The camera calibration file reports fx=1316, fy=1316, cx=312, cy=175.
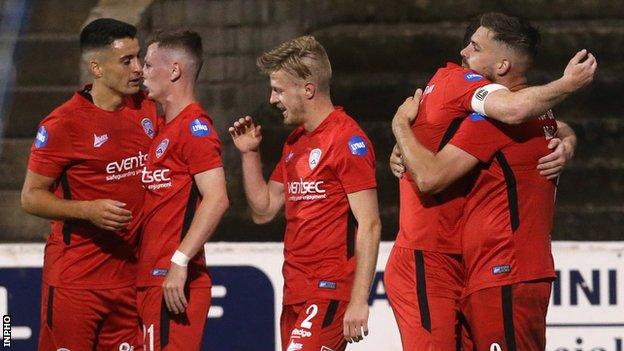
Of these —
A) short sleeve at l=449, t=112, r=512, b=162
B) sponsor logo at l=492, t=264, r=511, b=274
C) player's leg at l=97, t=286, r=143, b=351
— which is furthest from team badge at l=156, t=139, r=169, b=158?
sponsor logo at l=492, t=264, r=511, b=274

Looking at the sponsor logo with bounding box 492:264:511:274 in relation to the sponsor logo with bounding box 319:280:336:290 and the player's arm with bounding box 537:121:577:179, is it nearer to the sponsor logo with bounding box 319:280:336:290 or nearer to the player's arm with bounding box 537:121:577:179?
the player's arm with bounding box 537:121:577:179

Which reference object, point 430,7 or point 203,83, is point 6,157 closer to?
point 203,83

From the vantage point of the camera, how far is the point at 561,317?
7.51 metres

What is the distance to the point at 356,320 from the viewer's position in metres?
5.29

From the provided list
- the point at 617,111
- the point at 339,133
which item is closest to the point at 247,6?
the point at 617,111

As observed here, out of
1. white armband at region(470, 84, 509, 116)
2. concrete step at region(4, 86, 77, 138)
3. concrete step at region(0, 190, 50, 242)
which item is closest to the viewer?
white armband at region(470, 84, 509, 116)

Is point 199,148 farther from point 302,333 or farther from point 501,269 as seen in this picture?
point 501,269

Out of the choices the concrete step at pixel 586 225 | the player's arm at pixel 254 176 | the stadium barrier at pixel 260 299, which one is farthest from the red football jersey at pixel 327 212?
the concrete step at pixel 586 225

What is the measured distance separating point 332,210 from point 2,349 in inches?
114

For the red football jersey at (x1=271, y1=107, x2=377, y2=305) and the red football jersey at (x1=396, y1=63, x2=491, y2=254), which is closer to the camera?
the red football jersey at (x1=396, y1=63, x2=491, y2=254)

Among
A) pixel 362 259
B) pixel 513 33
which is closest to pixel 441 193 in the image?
pixel 362 259

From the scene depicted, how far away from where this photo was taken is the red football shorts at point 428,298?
5.26 metres

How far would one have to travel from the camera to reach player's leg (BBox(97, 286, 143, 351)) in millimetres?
6090

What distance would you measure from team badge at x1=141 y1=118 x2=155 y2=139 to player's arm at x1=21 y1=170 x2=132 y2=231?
484mm
